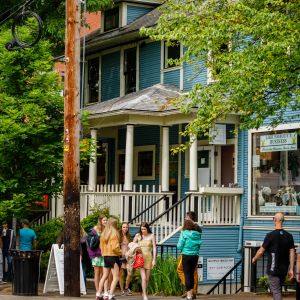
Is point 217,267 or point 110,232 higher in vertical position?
point 110,232

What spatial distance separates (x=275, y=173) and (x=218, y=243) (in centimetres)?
265

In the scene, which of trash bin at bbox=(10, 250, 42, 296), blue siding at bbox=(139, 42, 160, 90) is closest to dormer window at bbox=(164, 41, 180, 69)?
blue siding at bbox=(139, 42, 160, 90)

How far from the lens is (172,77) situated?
95.3 ft

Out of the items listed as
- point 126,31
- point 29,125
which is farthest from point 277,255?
point 126,31

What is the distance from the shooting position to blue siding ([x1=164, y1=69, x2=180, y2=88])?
2878 centimetres

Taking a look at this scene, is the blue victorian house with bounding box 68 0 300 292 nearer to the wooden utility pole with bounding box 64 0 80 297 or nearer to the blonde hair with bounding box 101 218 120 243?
the wooden utility pole with bounding box 64 0 80 297

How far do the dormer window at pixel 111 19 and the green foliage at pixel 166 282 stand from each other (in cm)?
1323

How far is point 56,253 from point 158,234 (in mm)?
5422

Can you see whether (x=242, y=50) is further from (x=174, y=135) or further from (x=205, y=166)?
(x=174, y=135)

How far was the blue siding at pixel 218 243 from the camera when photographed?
25375 millimetres

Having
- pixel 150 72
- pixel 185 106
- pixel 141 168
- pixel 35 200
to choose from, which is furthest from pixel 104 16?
pixel 185 106

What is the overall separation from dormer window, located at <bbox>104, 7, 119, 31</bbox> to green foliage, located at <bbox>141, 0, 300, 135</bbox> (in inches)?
519

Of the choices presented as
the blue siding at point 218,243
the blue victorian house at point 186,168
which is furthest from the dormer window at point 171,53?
the blue siding at point 218,243

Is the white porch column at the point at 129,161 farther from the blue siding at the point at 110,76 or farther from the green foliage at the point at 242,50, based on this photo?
the green foliage at the point at 242,50
